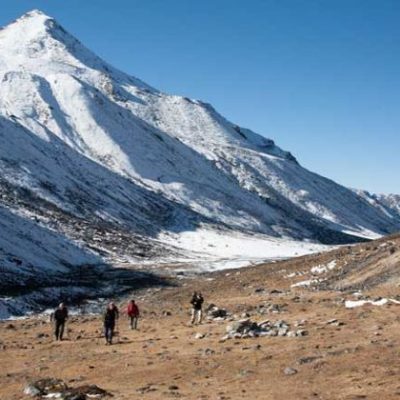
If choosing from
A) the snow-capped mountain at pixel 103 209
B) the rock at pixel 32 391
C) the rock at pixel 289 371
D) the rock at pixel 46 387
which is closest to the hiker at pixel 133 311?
the rock at pixel 46 387

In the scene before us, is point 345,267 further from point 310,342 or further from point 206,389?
point 206,389

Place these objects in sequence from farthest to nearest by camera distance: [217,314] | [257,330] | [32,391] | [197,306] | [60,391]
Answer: [217,314] → [197,306] → [257,330] → [32,391] → [60,391]

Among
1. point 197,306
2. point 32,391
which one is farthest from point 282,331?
point 32,391

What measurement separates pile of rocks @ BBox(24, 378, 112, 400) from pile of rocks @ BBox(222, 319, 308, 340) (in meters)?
9.02

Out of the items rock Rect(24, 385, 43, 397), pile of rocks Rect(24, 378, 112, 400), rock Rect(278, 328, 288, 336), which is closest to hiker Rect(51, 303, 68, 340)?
pile of rocks Rect(24, 378, 112, 400)

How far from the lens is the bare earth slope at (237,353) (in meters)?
19.7

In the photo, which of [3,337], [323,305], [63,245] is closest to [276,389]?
[323,305]

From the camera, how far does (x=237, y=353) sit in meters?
24.9

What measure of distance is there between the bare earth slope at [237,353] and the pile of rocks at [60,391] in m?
0.65

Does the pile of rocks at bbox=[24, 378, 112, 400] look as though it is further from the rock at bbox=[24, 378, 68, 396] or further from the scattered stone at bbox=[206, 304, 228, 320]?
the scattered stone at bbox=[206, 304, 228, 320]

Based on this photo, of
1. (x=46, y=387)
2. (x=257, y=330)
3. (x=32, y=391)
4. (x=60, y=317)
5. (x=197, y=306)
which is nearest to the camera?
(x=32, y=391)

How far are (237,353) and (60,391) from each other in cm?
749

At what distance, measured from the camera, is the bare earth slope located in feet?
64.7

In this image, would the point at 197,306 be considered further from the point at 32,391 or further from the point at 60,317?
the point at 32,391
